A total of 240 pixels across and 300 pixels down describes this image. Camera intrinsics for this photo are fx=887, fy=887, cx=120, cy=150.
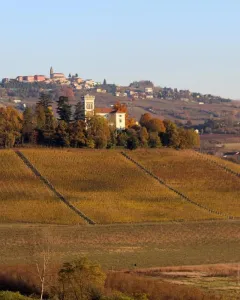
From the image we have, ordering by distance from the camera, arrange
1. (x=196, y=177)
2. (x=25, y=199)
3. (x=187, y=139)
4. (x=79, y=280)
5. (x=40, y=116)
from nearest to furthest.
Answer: (x=79, y=280), (x=25, y=199), (x=196, y=177), (x=187, y=139), (x=40, y=116)

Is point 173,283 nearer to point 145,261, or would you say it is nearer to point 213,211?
point 145,261

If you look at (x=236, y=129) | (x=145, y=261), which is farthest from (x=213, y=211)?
(x=236, y=129)

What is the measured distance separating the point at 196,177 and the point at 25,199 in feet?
60.2

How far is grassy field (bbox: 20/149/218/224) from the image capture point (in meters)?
69.8

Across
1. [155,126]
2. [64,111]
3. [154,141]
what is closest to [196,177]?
[154,141]

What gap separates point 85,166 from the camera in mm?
82562

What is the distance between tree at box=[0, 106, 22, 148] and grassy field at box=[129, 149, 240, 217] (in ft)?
38.8

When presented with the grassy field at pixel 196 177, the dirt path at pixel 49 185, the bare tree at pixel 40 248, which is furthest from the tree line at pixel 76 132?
the bare tree at pixel 40 248

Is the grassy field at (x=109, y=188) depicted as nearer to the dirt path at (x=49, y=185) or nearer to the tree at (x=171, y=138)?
the dirt path at (x=49, y=185)

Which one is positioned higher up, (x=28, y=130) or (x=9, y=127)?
(x=9, y=127)

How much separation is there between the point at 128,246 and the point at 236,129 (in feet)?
381

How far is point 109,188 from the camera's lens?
7662cm

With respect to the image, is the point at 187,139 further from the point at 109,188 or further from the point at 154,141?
the point at 109,188

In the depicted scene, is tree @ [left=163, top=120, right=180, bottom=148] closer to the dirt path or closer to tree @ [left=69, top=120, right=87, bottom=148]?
tree @ [left=69, top=120, right=87, bottom=148]
